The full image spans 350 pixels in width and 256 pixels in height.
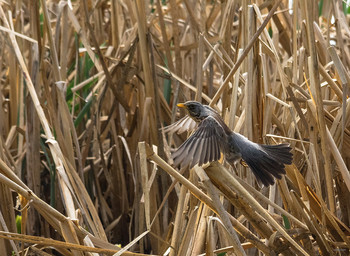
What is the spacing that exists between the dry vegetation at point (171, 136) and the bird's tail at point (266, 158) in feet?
0.17

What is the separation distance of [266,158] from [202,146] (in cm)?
20

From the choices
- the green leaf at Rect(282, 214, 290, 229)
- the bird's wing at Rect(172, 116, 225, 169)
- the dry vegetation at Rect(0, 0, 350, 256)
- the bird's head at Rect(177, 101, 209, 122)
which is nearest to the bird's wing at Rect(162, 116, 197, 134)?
the dry vegetation at Rect(0, 0, 350, 256)

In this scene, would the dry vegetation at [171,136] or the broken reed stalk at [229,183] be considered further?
the dry vegetation at [171,136]

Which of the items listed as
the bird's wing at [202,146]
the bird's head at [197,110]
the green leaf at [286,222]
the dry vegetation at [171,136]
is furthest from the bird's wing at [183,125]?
the green leaf at [286,222]

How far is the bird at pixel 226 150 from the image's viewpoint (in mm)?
1786

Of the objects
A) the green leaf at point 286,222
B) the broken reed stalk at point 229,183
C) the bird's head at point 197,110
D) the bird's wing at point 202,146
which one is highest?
the bird's head at point 197,110

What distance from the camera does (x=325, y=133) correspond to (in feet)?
6.05

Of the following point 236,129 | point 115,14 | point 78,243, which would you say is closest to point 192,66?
point 115,14

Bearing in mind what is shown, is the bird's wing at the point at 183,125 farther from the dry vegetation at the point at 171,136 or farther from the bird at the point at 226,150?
the bird at the point at 226,150

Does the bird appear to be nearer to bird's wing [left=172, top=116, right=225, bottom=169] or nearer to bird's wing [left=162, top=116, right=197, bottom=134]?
bird's wing [left=172, top=116, right=225, bottom=169]

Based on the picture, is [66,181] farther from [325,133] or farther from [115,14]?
[115,14]

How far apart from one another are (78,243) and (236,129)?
0.64 metres

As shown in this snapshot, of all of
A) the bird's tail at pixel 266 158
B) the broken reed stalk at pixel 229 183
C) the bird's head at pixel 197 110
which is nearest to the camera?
the broken reed stalk at pixel 229 183

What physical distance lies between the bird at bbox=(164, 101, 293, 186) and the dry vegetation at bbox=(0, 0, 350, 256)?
1.6 inches
